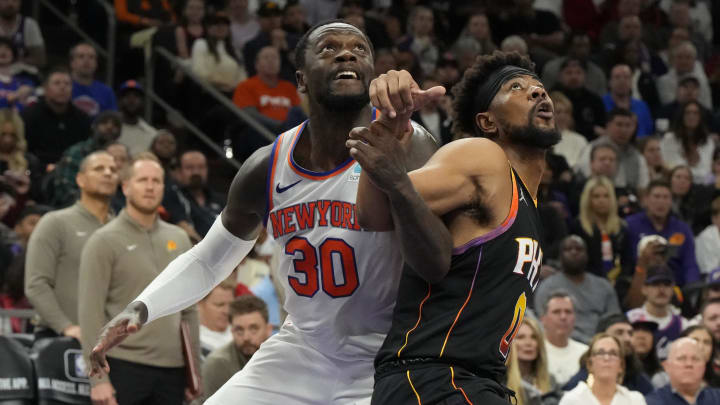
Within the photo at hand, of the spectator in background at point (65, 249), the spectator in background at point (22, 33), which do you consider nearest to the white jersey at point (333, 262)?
the spectator in background at point (65, 249)

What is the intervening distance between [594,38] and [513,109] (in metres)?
12.2

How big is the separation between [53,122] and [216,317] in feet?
9.58

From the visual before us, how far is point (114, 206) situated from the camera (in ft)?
29.9

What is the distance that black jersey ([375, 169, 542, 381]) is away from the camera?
3.66 m

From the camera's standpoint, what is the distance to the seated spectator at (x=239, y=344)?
7289 millimetres

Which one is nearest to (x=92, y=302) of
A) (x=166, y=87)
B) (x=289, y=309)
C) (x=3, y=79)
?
(x=289, y=309)

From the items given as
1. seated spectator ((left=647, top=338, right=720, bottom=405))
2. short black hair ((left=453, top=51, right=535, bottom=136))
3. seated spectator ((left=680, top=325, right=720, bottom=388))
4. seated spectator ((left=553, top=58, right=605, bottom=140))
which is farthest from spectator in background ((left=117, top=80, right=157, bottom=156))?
short black hair ((left=453, top=51, right=535, bottom=136))

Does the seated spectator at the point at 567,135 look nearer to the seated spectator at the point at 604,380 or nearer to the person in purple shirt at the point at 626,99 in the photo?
the person in purple shirt at the point at 626,99

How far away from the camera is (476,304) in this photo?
367 cm

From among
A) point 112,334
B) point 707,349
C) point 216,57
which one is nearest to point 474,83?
point 112,334

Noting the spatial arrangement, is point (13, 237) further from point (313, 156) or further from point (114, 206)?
point (313, 156)

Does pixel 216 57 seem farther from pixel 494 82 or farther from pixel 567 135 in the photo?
pixel 494 82

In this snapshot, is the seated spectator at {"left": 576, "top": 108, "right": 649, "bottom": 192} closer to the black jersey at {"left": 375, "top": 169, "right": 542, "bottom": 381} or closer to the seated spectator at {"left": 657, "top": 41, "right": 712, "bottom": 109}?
the seated spectator at {"left": 657, "top": 41, "right": 712, "bottom": 109}

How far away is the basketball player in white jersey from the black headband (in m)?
0.26
